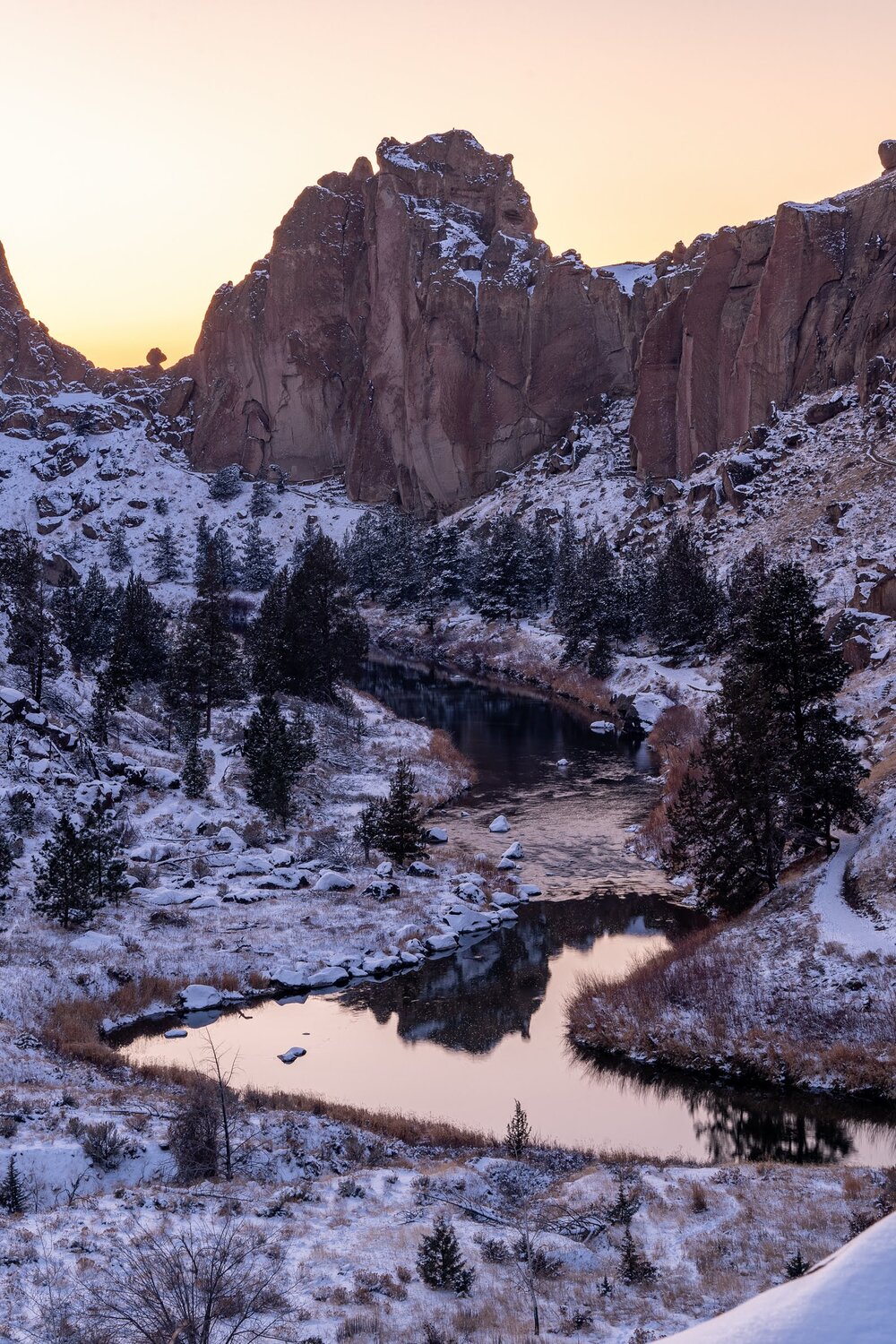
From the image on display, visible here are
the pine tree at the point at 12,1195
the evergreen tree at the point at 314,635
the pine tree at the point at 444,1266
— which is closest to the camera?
the pine tree at the point at 444,1266

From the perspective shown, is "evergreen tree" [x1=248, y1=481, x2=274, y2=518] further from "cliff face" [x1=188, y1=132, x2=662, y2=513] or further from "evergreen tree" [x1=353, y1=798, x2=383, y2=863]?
"evergreen tree" [x1=353, y1=798, x2=383, y2=863]

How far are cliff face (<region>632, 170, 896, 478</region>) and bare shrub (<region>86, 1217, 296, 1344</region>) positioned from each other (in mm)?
86707

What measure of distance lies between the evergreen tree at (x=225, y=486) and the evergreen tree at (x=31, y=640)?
10681 centimetres

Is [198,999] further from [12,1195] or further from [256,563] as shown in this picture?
[256,563]

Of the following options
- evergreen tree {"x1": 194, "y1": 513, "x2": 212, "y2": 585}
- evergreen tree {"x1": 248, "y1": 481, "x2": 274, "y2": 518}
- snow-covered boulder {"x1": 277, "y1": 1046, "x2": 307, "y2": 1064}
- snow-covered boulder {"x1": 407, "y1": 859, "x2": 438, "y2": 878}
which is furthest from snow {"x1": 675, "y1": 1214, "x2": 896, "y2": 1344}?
evergreen tree {"x1": 248, "y1": 481, "x2": 274, "y2": 518}

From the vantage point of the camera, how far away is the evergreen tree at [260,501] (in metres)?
143

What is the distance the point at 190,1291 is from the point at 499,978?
17709mm

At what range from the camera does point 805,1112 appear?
18703 millimetres

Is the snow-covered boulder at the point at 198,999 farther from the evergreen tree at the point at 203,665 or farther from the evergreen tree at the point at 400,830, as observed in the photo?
the evergreen tree at the point at 203,665

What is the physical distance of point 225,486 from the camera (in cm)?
14750

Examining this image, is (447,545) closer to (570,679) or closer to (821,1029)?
(570,679)

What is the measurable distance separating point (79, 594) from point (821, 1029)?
2629 inches

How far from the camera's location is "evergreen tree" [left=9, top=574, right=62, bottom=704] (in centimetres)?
3941

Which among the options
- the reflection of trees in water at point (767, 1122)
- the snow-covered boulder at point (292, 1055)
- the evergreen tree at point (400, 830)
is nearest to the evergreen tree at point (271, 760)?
the evergreen tree at point (400, 830)
